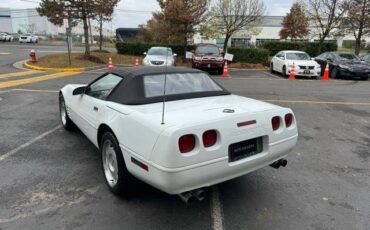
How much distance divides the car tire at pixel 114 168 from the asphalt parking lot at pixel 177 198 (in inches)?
5.3

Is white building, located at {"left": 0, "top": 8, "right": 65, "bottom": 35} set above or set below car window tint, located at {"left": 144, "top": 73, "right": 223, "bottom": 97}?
above

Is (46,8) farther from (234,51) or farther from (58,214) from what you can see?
(58,214)

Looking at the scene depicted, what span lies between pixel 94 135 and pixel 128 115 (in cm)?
104

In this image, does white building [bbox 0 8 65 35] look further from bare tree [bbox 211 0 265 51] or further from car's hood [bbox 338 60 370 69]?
car's hood [bbox 338 60 370 69]

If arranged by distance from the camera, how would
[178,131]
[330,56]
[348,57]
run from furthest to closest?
[330,56]
[348,57]
[178,131]

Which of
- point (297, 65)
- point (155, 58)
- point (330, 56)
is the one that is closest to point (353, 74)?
point (330, 56)

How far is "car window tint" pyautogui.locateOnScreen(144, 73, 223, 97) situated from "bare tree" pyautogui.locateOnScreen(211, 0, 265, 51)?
20.9m

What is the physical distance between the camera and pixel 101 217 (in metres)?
3.24

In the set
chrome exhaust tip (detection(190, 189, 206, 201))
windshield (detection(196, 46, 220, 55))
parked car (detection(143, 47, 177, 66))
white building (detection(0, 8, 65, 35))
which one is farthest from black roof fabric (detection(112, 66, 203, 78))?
white building (detection(0, 8, 65, 35))

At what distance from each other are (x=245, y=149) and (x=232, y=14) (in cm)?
2345

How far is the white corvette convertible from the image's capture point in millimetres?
2824

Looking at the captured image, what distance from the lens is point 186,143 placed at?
286 centimetres

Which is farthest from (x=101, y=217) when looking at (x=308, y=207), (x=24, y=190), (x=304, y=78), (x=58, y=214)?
(x=304, y=78)

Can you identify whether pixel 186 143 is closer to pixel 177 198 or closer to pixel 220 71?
pixel 177 198
